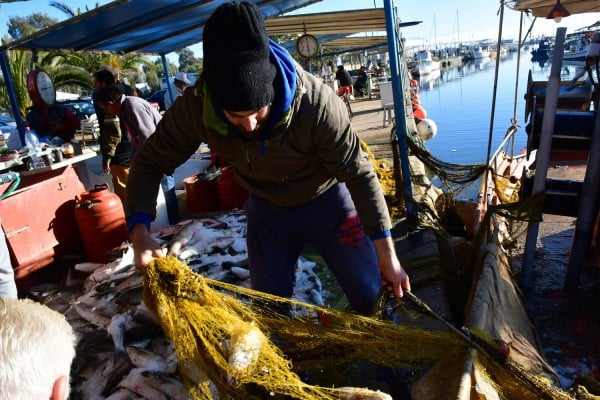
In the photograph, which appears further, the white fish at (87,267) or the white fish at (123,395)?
the white fish at (87,267)

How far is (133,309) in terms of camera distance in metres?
3.89

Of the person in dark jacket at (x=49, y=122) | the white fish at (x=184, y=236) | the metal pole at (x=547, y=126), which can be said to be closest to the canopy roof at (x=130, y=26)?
the person in dark jacket at (x=49, y=122)

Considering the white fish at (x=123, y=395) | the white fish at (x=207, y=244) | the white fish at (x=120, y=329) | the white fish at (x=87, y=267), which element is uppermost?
the white fish at (x=120, y=329)

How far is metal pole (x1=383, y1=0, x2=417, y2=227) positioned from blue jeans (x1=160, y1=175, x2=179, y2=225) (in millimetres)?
3566

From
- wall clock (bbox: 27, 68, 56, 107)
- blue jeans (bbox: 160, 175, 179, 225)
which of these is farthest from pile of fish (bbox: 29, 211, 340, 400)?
wall clock (bbox: 27, 68, 56, 107)

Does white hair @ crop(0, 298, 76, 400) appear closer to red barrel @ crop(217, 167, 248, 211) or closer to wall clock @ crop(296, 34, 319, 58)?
red barrel @ crop(217, 167, 248, 211)

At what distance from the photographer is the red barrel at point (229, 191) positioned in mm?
6836

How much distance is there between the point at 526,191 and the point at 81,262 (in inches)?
221

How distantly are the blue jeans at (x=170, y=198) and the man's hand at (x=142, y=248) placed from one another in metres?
4.53

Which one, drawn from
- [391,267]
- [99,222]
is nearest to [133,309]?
[99,222]

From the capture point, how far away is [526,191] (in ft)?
14.2

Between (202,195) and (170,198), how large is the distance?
0.54 metres

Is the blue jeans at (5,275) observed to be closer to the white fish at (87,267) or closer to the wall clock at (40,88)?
the white fish at (87,267)

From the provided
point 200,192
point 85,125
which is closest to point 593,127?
point 200,192
